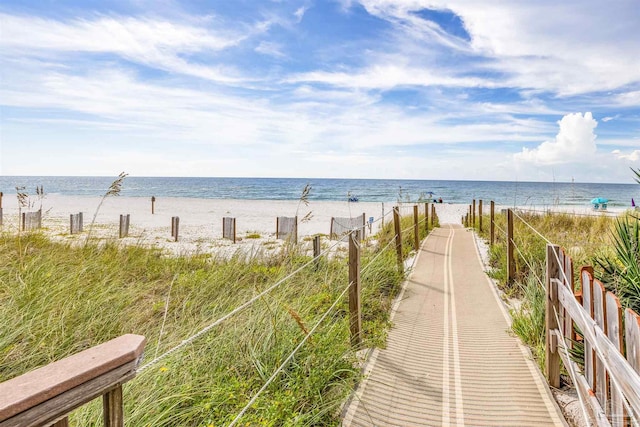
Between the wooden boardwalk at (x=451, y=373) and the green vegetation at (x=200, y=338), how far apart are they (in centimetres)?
25

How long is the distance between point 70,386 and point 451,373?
3.50 metres

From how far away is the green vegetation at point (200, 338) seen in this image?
8.29ft

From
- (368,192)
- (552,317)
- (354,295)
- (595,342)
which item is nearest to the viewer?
(595,342)

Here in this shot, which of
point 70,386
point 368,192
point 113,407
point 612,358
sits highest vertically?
point 368,192

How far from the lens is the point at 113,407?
1.03 m

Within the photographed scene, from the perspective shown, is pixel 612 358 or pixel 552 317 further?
pixel 552 317

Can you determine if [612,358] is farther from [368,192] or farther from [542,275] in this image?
[368,192]

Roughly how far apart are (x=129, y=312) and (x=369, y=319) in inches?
111

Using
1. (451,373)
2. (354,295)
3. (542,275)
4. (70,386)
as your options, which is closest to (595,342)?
(451,373)

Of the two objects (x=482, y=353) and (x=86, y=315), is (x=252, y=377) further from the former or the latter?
(x=482, y=353)

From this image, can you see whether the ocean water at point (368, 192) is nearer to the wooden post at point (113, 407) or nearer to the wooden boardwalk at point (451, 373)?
the wooden boardwalk at point (451, 373)

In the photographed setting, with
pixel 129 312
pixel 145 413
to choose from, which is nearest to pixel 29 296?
pixel 129 312

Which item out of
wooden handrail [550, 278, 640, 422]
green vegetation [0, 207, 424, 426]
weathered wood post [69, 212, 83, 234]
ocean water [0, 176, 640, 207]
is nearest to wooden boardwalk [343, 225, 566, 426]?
green vegetation [0, 207, 424, 426]

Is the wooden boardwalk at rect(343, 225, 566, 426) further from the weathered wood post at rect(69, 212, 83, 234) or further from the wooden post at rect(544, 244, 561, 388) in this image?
the weathered wood post at rect(69, 212, 83, 234)
